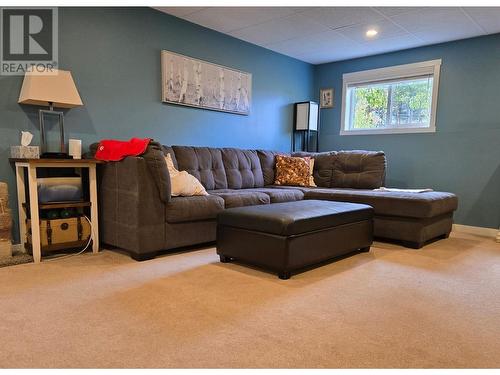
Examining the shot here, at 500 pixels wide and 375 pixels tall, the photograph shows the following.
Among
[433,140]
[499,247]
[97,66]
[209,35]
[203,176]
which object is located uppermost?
[209,35]

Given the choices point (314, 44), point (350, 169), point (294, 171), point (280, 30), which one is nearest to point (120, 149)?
point (294, 171)

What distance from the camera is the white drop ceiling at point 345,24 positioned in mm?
3457

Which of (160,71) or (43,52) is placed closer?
(43,52)

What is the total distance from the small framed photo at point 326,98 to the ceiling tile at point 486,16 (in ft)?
6.78

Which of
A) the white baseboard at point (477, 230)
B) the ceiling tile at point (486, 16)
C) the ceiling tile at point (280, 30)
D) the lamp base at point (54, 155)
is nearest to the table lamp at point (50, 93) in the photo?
the lamp base at point (54, 155)

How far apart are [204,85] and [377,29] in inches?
78.7

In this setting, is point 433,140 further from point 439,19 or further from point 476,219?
point 439,19

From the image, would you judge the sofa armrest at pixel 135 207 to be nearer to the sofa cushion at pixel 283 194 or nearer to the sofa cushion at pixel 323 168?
the sofa cushion at pixel 283 194

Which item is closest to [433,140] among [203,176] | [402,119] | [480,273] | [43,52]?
[402,119]

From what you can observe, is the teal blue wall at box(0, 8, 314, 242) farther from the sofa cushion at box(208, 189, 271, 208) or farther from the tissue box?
the sofa cushion at box(208, 189, 271, 208)

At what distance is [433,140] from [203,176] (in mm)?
2854

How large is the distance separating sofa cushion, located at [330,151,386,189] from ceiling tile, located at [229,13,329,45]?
1.49 metres

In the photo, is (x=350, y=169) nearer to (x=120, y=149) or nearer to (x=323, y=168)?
(x=323, y=168)

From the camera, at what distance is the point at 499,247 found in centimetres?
333
